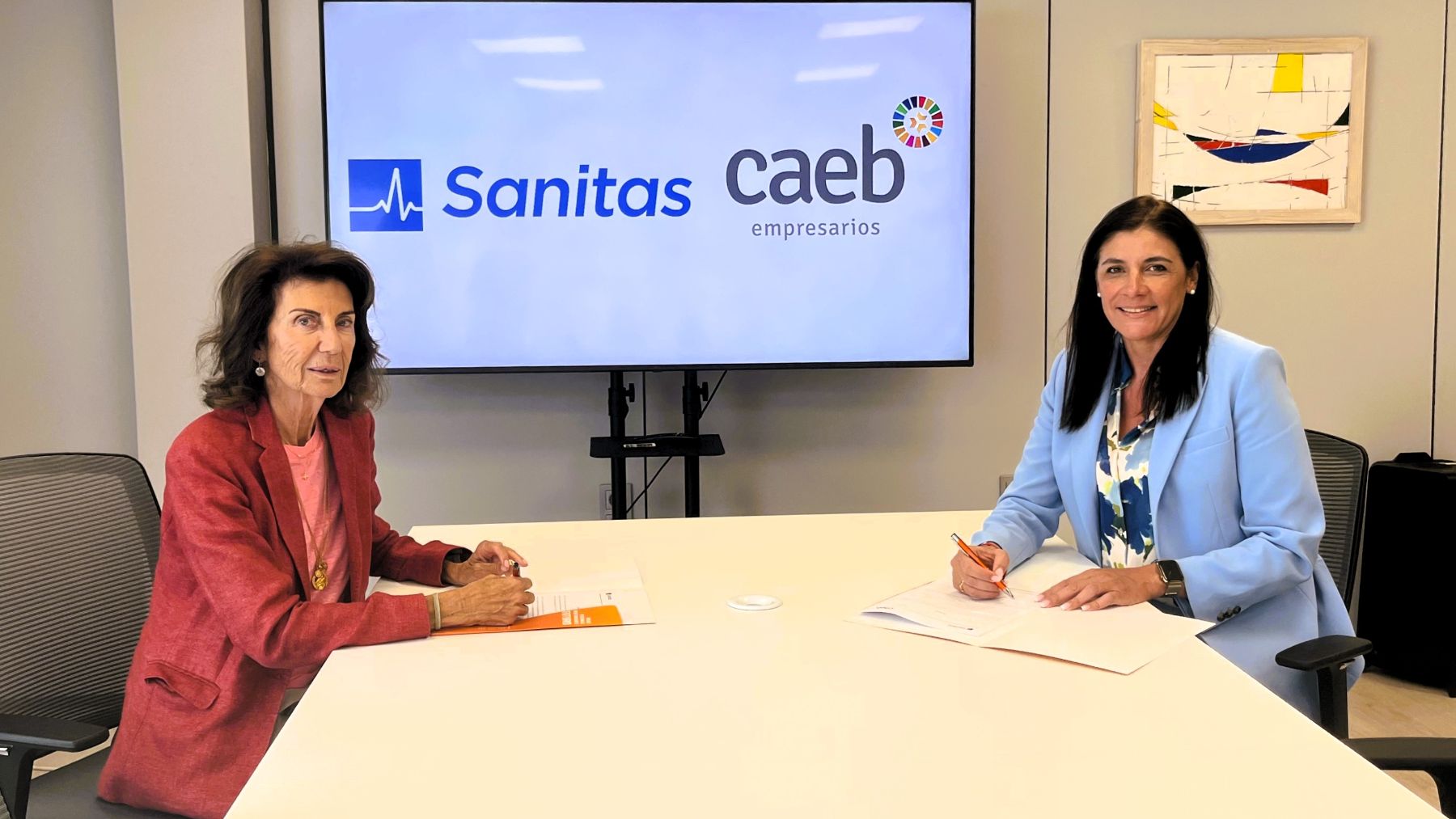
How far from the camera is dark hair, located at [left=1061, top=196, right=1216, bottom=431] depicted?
6.56ft

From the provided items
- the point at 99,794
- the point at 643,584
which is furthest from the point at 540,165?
the point at 99,794

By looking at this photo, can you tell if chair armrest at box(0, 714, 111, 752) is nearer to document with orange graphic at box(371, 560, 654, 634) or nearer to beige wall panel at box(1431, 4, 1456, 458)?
document with orange graphic at box(371, 560, 654, 634)

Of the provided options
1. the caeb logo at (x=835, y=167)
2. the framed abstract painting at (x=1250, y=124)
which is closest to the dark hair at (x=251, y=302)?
the caeb logo at (x=835, y=167)

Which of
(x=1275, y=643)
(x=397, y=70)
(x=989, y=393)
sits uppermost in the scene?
(x=397, y=70)

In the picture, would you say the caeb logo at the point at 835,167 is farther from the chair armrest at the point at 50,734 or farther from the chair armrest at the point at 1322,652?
the chair armrest at the point at 50,734

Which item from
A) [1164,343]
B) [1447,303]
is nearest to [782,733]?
[1164,343]

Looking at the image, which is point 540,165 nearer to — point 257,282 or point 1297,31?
point 257,282

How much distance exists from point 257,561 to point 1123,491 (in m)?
1.49

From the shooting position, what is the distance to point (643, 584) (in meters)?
1.88

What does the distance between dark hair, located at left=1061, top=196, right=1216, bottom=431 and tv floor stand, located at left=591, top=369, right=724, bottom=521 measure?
1.55 meters

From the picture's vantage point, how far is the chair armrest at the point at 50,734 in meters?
1.41

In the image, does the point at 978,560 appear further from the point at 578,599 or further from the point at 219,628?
the point at 219,628

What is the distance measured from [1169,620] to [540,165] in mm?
2486

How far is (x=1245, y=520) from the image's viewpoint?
1.93 metres
